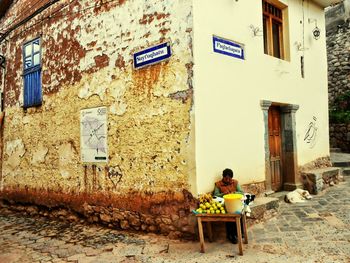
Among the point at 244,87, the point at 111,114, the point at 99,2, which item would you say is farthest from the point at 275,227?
the point at 99,2

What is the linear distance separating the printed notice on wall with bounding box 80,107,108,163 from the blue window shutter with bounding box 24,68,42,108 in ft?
6.49

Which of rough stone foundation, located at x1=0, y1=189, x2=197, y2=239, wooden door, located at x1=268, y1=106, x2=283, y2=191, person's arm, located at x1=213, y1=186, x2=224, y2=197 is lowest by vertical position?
rough stone foundation, located at x1=0, y1=189, x2=197, y2=239

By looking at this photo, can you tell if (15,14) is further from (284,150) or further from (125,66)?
(284,150)

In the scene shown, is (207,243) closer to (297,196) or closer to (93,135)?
(297,196)

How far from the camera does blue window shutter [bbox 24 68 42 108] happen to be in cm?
755

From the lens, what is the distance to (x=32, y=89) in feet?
25.4

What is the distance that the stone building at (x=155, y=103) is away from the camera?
4.82m

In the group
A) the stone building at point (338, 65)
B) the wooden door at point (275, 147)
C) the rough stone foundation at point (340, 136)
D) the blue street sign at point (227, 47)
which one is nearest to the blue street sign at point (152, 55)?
the blue street sign at point (227, 47)

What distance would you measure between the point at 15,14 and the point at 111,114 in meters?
5.24

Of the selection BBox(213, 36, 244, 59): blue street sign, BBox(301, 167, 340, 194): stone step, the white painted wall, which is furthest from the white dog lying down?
BBox(213, 36, 244, 59): blue street sign

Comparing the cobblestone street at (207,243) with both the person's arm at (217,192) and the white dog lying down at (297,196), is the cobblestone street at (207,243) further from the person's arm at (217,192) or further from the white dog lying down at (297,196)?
the person's arm at (217,192)

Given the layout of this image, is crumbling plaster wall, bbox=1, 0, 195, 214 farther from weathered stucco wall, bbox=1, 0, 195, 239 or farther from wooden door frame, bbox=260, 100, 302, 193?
wooden door frame, bbox=260, 100, 302, 193

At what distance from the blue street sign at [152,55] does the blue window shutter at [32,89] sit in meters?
3.50

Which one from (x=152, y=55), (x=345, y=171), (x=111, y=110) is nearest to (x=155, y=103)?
(x=152, y=55)
